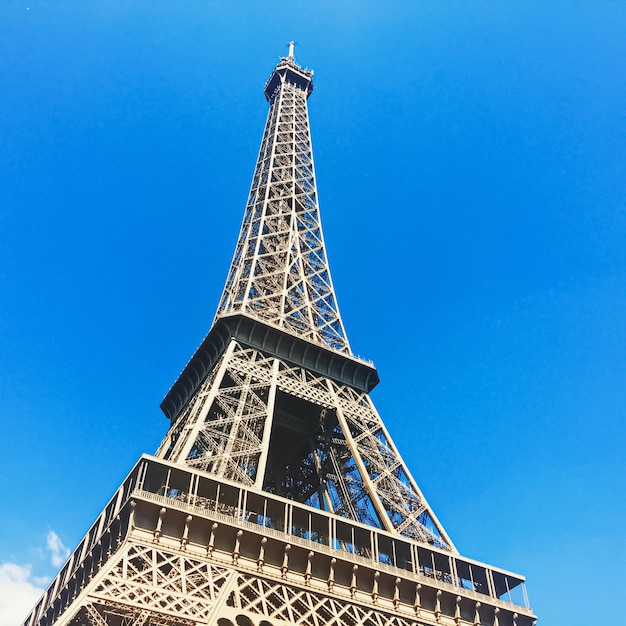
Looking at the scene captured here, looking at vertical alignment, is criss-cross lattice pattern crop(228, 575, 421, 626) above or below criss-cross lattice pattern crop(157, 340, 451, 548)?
below

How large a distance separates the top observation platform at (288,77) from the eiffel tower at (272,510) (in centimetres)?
2723

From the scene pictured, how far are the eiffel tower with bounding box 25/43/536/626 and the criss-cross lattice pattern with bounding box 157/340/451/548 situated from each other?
76 millimetres

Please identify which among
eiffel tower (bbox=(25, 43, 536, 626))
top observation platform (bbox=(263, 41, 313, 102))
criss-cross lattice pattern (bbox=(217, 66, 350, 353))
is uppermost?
top observation platform (bbox=(263, 41, 313, 102))

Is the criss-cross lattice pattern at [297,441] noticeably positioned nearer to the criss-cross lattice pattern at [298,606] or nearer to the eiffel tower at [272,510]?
the eiffel tower at [272,510]

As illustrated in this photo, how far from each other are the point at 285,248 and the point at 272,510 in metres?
24.1

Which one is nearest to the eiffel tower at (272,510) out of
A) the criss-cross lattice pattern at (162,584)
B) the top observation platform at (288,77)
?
the criss-cross lattice pattern at (162,584)

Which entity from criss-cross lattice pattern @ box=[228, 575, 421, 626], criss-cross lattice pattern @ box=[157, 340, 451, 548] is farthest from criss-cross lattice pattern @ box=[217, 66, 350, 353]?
criss-cross lattice pattern @ box=[228, 575, 421, 626]

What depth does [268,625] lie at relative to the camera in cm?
2119

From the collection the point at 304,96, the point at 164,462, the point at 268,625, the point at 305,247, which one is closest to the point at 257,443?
the point at 164,462

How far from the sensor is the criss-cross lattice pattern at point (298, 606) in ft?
70.7

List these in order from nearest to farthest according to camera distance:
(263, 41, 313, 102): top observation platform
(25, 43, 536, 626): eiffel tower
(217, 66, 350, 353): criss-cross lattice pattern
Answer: (25, 43, 536, 626): eiffel tower < (217, 66, 350, 353): criss-cross lattice pattern < (263, 41, 313, 102): top observation platform

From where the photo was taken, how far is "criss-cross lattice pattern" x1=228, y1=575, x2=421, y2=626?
70.7ft

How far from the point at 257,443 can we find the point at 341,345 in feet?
42.0

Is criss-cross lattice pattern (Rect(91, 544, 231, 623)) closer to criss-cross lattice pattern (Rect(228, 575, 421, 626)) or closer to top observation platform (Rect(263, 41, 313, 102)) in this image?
criss-cross lattice pattern (Rect(228, 575, 421, 626))
